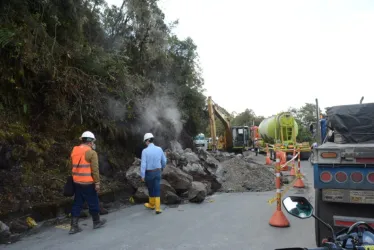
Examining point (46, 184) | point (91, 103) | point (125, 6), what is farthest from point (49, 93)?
point (125, 6)

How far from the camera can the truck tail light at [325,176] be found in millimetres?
4266

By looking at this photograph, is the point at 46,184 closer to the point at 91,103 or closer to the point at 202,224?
the point at 91,103

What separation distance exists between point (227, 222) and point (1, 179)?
4519 mm

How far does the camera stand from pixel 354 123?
5.18 m

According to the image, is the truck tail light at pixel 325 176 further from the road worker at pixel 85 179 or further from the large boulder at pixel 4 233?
the large boulder at pixel 4 233

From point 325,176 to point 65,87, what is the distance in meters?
6.62

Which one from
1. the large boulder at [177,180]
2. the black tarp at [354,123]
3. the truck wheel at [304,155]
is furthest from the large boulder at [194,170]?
the truck wheel at [304,155]

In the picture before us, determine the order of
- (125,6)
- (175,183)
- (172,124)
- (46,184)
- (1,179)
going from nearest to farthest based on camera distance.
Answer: (1,179), (46,184), (175,183), (125,6), (172,124)

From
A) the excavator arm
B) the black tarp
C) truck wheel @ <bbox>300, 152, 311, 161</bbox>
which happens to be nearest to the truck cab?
the black tarp

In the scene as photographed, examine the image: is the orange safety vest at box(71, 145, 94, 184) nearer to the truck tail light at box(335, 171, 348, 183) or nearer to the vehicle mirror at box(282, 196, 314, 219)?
the truck tail light at box(335, 171, 348, 183)

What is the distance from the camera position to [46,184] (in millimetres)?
7379

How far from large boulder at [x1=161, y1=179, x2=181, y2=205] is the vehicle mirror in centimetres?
609

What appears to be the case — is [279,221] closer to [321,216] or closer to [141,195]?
[321,216]

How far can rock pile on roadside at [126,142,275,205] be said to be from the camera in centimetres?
872
